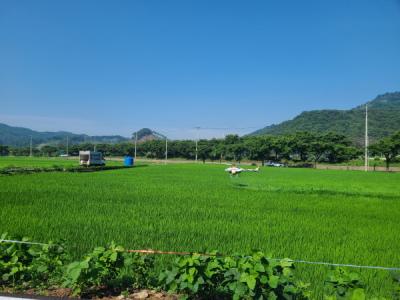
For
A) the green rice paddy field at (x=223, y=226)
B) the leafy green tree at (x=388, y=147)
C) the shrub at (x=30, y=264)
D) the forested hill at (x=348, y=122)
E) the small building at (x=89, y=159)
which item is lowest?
the green rice paddy field at (x=223, y=226)

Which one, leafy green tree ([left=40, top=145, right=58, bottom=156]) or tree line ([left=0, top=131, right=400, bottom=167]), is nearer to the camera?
tree line ([left=0, top=131, right=400, bottom=167])

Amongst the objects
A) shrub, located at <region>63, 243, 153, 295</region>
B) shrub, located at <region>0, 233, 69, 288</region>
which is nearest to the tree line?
shrub, located at <region>63, 243, 153, 295</region>

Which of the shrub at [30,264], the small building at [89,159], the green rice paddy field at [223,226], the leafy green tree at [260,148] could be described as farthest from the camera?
the leafy green tree at [260,148]

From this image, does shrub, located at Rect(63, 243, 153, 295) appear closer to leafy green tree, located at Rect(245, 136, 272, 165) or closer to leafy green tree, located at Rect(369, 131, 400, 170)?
leafy green tree, located at Rect(369, 131, 400, 170)

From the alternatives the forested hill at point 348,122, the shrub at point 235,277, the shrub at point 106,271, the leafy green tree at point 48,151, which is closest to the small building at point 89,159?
the shrub at point 106,271

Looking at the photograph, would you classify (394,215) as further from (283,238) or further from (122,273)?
(122,273)

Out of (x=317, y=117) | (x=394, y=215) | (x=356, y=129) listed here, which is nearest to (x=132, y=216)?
(x=394, y=215)

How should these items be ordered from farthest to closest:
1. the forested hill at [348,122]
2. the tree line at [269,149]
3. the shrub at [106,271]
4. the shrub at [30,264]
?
the forested hill at [348,122] < the tree line at [269,149] < the shrub at [30,264] < the shrub at [106,271]

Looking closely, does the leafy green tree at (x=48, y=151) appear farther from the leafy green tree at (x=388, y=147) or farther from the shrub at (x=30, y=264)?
the shrub at (x=30, y=264)

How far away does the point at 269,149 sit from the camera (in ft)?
285

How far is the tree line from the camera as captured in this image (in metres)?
78.5

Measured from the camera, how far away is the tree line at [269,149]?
258ft

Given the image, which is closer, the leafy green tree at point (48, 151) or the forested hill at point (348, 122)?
the leafy green tree at point (48, 151)

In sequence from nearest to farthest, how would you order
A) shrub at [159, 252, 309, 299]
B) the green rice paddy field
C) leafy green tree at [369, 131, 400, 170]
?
shrub at [159, 252, 309, 299] < the green rice paddy field < leafy green tree at [369, 131, 400, 170]
